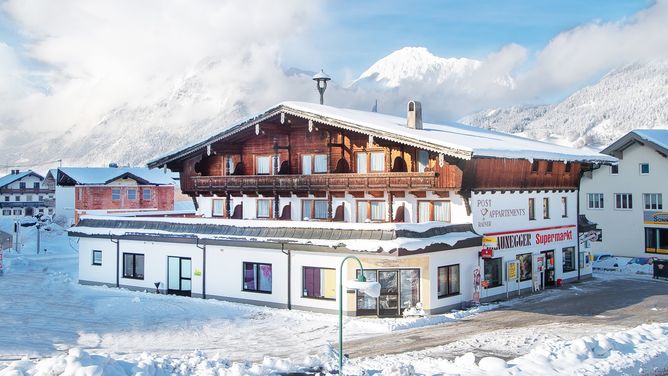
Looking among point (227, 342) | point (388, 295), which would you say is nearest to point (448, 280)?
point (388, 295)

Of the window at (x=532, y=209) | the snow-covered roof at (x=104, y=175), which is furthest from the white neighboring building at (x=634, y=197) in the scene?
the snow-covered roof at (x=104, y=175)

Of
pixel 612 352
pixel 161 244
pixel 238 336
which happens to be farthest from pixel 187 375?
pixel 161 244

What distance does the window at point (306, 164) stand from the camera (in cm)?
3712

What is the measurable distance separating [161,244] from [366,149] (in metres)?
11.6

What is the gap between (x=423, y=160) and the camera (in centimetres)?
3294

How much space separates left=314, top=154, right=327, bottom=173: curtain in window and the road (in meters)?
11.6

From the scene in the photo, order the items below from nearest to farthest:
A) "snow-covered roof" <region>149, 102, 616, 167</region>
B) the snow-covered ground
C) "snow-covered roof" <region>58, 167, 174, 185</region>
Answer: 1. the snow-covered ground
2. "snow-covered roof" <region>149, 102, 616, 167</region>
3. "snow-covered roof" <region>58, 167, 174, 185</region>

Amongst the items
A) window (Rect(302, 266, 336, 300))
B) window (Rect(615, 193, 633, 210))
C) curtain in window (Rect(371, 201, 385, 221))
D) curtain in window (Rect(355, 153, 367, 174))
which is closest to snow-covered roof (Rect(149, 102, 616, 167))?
curtain in window (Rect(355, 153, 367, 174))

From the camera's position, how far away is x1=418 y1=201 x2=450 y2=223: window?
107 ft

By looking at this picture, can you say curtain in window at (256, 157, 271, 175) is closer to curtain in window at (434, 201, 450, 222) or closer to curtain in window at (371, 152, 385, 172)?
curtain in window at (371, 152, 385, 172)

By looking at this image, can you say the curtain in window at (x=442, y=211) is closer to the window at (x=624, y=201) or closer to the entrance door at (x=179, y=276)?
the entrance door at (x=179, y=276)

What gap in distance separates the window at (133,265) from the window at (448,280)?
53.3 ft

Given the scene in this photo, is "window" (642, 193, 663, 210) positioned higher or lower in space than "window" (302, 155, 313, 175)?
lower

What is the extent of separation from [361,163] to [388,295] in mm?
8592
